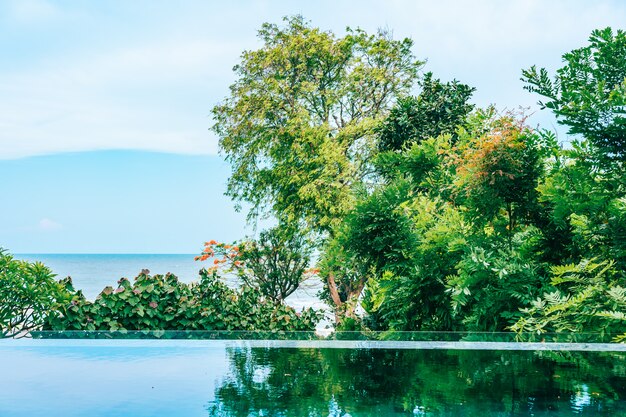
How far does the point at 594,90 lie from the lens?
18.8ft

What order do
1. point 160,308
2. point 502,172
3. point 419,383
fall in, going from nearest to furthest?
point 419,383 < point 502,172 < point 160,308

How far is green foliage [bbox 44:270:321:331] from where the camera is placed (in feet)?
21.8

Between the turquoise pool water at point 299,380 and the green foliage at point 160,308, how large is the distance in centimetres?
105

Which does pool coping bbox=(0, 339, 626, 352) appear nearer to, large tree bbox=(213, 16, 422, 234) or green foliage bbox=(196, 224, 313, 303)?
green foliage bbox=(196, 224, 313, 303)

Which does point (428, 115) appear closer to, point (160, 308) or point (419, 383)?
point (160, 308)

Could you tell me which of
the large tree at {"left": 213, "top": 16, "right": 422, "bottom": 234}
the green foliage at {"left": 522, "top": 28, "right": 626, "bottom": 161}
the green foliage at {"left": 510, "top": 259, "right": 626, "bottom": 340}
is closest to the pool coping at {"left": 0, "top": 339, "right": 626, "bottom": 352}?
the green foliage at {"left": 510, "top": 259, "right": 626, "bottom": 340}

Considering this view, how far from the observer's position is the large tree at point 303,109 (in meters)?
15.0

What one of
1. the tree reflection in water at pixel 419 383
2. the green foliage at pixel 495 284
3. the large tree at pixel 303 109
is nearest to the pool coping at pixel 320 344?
the tree reflection in water at pixel 419 383

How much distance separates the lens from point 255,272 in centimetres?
1495

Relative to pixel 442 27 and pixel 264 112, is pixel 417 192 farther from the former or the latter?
pixel 264 112

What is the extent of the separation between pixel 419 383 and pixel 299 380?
75 cm

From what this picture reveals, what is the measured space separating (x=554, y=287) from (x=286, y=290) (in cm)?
920

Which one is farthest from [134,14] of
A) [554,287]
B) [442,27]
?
[554,287]

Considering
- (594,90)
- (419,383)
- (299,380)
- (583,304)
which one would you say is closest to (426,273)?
(583,304)
